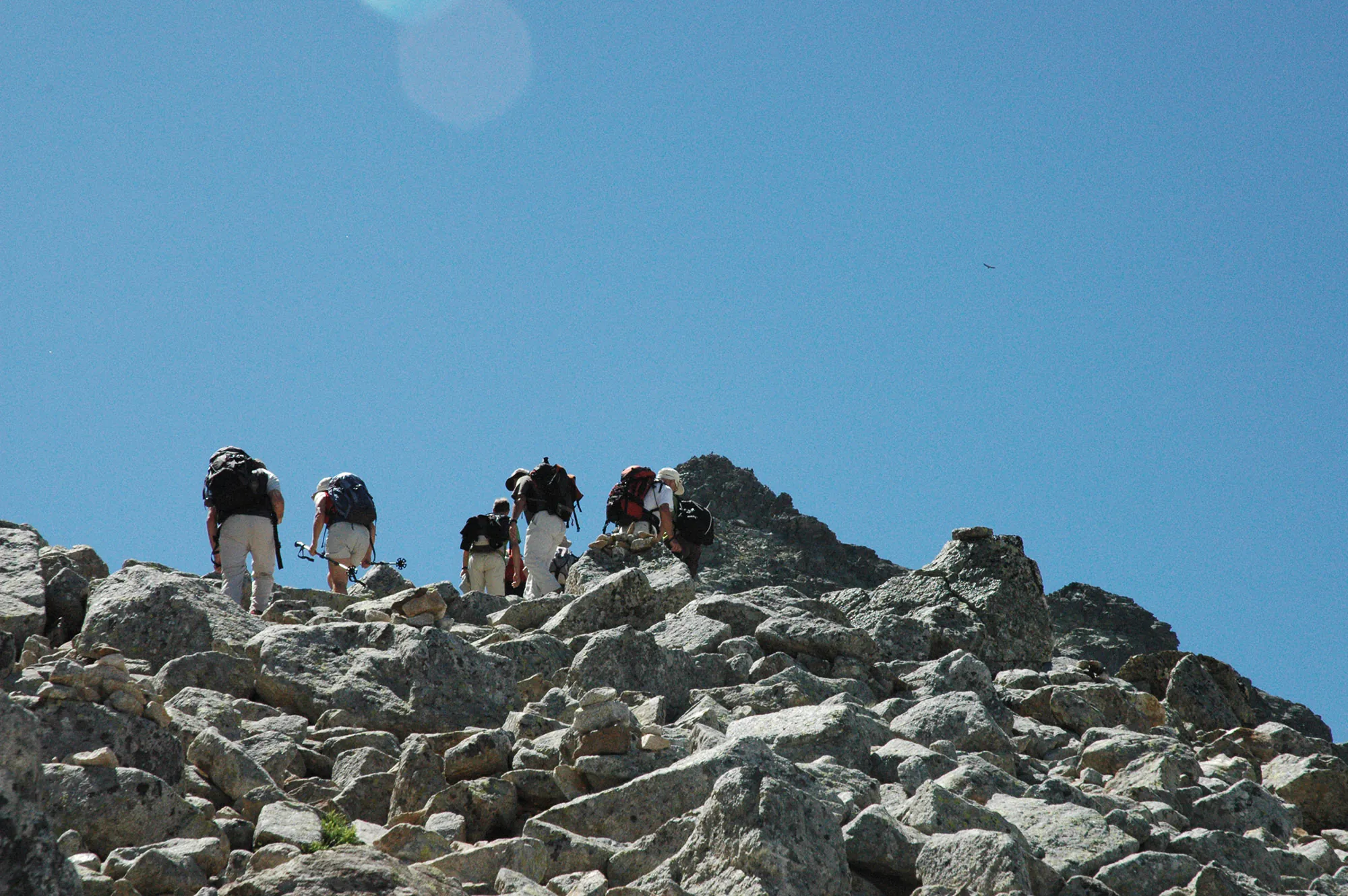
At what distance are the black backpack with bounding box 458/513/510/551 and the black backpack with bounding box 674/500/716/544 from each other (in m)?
2.69

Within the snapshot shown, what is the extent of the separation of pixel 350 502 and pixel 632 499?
4205 mm

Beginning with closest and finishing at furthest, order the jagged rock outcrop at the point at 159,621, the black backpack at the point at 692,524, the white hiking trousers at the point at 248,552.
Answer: the jagged rock outcrop at the point at 159,621 < the white hiking trousers at the point at 248,552 < the black backpack at the point at 692,524

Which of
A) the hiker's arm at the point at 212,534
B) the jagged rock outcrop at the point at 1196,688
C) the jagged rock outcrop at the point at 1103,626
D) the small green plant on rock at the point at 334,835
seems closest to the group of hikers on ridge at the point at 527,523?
the hiker's arm at the point at 212,534

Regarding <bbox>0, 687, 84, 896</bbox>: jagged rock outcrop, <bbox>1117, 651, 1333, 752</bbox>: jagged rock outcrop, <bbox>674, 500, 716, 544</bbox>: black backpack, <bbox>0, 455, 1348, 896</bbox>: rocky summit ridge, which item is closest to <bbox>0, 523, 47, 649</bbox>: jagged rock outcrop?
<bbox>0, 455, 1348, 896</bbox>: rocky summit ridge

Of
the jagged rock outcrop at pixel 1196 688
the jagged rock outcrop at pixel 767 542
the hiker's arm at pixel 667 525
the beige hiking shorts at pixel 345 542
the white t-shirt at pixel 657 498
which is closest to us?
the jagged rock outcrop at pixel 1196 688

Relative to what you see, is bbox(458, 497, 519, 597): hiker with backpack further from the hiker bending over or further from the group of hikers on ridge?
the hiker bending over

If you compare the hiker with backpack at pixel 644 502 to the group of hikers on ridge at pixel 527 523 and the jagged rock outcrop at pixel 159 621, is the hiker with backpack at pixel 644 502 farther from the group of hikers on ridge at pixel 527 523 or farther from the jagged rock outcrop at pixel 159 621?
the jagged rock outcrop at pixel 159 621

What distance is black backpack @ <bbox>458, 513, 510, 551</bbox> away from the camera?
19.6 m

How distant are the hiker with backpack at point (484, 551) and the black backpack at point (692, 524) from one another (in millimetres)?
2500

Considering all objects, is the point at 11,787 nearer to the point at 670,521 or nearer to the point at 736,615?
the point at 736,615

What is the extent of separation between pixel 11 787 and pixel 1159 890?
5753mm

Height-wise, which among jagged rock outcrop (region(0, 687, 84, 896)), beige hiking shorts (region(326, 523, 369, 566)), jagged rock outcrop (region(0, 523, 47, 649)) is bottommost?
jagged rock outcrop (region(0, 687, 84, 896))

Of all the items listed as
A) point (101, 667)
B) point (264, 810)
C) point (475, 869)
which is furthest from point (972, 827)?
point (101, 667)

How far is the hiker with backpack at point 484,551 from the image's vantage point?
772 inches
